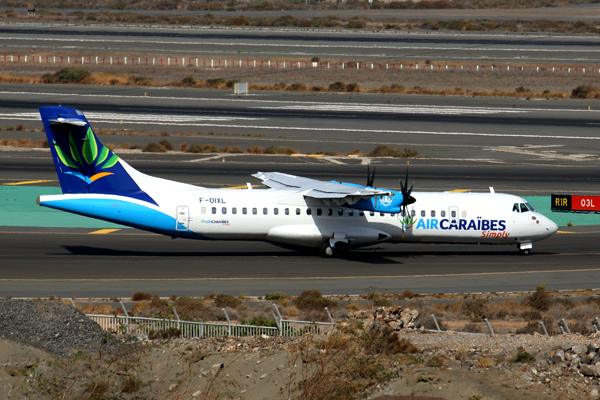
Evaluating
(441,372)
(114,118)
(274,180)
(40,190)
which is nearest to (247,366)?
(441,372)

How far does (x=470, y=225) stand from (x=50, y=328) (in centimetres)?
2377

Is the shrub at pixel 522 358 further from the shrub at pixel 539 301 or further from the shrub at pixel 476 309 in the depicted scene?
the shrub at pixel 539 301

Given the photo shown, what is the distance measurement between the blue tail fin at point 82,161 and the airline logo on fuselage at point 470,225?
1404 cm

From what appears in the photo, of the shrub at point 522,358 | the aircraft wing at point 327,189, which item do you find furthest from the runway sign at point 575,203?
the shrub at point 522,358

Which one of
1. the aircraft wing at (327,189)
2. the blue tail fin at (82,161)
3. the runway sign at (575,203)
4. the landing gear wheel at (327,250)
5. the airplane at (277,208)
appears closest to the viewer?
the aircraft wing at (327,189)

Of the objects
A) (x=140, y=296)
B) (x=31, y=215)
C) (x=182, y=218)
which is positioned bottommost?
(x=140, y=296)

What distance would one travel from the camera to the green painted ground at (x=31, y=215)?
41.5 metres

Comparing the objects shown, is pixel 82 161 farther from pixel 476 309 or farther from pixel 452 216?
pixel 476 309

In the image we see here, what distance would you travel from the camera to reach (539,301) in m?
27.8

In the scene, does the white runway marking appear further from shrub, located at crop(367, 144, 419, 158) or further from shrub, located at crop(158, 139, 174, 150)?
shrub, located at crop(367, 144, 419, 158)

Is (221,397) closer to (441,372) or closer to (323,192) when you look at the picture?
(441,372)

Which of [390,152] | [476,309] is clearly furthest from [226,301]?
[390,152]

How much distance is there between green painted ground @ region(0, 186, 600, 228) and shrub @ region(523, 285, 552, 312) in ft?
58.0

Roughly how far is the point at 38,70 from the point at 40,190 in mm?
71349
